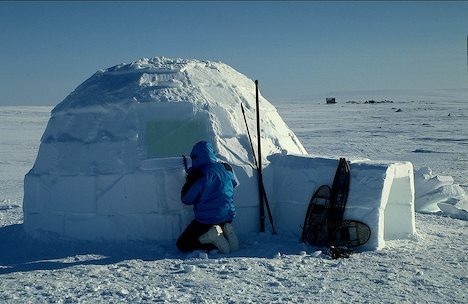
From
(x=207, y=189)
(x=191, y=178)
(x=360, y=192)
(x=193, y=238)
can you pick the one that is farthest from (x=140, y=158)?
(x=360, y=192)

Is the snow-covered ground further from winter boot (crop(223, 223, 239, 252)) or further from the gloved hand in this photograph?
the gloved hand

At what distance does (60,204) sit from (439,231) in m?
5.23

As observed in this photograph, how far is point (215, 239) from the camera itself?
6.70 meters

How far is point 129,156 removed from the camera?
7.21 meters

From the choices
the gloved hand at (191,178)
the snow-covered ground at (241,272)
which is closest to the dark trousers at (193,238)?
the snow-covered ground at (241,272)

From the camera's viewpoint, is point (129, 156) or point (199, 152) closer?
point (199, 152)

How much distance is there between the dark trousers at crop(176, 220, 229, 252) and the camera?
6727mm

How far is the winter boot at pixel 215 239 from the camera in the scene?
264 inches

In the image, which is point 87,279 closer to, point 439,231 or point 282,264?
point 282,264

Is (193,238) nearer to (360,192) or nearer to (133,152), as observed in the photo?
(133,152)

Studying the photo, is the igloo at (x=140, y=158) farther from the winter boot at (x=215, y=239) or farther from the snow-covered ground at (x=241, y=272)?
the winter boot at (x=215, y=239)

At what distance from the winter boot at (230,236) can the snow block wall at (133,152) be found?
60cm

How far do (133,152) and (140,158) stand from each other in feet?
0.41

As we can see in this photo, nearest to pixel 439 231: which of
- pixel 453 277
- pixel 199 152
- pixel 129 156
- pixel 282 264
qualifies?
pixel 453 277
